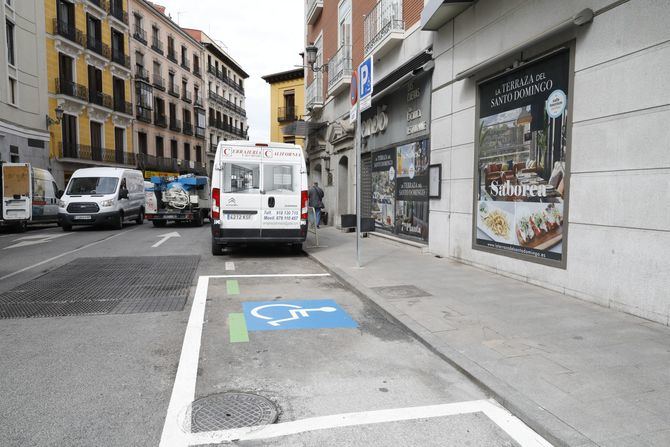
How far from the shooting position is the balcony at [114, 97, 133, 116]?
1396 inches

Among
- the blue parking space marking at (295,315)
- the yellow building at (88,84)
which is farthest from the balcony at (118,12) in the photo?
the blue parking space marking at (295,315)

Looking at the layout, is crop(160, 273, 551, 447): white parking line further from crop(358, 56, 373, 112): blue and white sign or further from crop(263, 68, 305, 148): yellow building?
crop(263, 68, 305, 148): yellow building

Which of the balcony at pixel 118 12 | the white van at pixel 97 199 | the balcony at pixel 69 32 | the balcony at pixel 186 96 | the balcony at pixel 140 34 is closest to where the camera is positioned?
the white van at pixel 97 199

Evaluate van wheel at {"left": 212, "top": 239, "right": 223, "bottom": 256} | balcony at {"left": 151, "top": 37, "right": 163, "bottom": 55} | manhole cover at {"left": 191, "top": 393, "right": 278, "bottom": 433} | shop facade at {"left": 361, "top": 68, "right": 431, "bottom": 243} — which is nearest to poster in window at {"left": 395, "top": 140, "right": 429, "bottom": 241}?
shop facade at {"left": 361, "top": 68, "right": 431, "bottom": 243}

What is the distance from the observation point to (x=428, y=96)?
1026 centimetres

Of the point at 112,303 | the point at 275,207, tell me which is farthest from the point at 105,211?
the point at 112,303

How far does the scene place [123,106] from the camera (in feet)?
119

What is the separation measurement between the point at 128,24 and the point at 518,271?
39.8 m

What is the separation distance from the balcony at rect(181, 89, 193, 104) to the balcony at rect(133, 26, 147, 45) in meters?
7.32

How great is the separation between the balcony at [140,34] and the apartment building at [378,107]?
2438 centimetres

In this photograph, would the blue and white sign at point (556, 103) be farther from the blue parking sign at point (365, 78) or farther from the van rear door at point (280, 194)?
the van rear door at point (280, 194)

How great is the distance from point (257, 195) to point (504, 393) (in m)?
7.47

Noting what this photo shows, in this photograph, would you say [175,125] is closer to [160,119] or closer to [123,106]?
[160,119]

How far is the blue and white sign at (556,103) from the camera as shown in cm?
619
